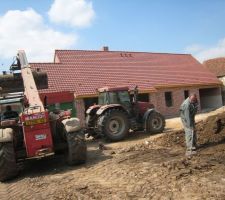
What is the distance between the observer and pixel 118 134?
1556cm

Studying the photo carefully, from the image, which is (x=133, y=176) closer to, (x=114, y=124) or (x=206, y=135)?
(x=206, y=135)

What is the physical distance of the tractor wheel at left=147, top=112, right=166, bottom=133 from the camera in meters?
16.2

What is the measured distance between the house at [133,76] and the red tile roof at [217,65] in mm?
5464

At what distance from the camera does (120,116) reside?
15648 millimetres

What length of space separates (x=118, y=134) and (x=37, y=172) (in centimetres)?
561

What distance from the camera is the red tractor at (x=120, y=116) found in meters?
15.5

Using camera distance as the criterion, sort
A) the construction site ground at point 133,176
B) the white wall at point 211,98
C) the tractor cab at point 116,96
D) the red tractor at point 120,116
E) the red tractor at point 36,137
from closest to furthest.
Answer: the construction site ground at point 133,176 < the red tractor at point 36,137 < the red tractor at point 120,116 < the tractor cab at point 116,96 < the white wall at point 211,98

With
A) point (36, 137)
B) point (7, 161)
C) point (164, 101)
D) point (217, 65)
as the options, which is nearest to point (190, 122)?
point (36, 137)

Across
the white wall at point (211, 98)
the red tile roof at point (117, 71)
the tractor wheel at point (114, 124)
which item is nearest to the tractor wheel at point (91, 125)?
the tractor wheel at point (114, 124)

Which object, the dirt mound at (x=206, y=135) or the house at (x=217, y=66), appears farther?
the house at (x=217, y=66)

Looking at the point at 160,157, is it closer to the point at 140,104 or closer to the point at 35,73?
the point at 35,73

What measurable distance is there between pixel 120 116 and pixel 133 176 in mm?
7711

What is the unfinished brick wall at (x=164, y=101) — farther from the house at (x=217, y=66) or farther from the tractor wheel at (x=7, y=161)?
the tractor wheel at (x=7, y=161)

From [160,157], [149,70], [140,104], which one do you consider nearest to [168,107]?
[149,70]
